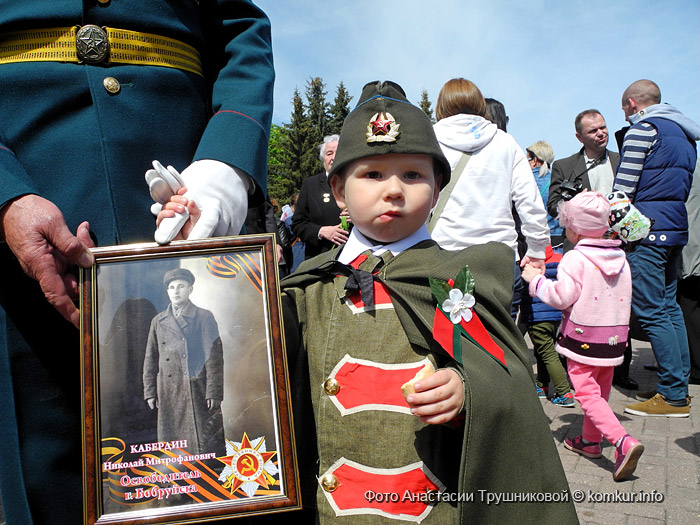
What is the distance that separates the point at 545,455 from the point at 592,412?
7.34ft

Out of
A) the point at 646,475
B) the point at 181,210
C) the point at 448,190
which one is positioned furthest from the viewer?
the point at 448,190

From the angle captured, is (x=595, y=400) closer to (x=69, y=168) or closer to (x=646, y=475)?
(x=646, y=475)

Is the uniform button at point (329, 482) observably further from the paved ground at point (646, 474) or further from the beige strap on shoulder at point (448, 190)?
the beige strap on shoulder at point (448, 190)

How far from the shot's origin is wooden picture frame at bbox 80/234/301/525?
1.12 m

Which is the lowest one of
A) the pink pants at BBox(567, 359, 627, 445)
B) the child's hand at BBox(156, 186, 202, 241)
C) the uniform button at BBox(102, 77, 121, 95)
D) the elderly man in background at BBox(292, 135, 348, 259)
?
the pink pants at BBox(567, 359, 627, 445)

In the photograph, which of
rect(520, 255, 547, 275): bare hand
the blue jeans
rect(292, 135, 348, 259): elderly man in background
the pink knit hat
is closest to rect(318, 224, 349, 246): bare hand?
rect(292, 135, 348, 259): elderly man in background

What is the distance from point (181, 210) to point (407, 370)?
2.52ft

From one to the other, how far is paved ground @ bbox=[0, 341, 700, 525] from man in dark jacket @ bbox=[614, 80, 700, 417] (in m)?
0.30

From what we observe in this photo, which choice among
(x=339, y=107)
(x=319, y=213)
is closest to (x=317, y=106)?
(x=339, y=107)

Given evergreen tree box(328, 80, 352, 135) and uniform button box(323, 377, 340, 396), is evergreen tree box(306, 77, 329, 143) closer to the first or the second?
evergreen tree box(328, 80, 352, 135)

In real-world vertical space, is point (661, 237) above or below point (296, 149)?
below

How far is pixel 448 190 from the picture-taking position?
3.40 meters

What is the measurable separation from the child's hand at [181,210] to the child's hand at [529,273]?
9.72 ft

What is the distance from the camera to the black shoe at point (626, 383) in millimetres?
5137
